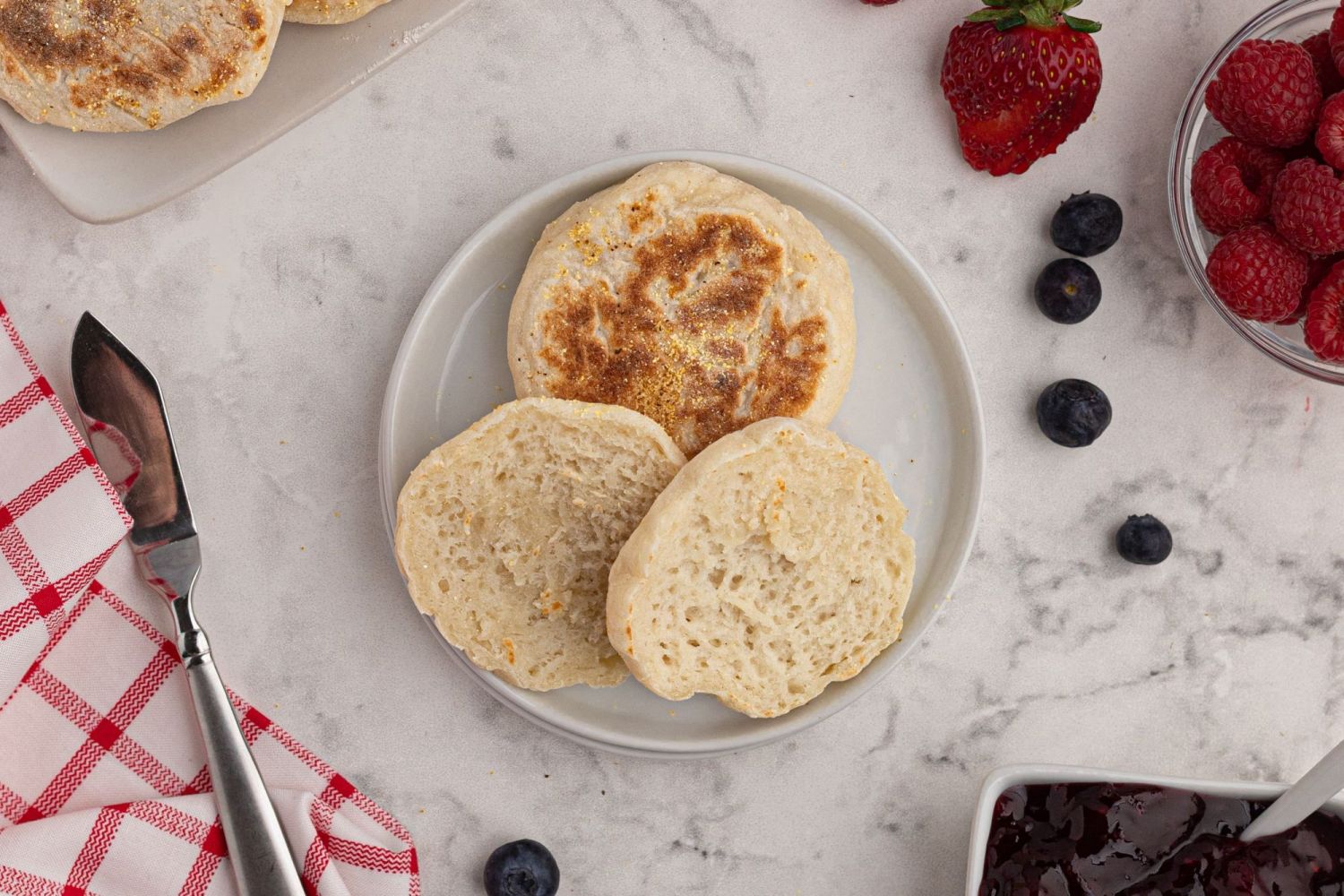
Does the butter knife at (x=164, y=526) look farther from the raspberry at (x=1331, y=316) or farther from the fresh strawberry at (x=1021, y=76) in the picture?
the raspberry at (x=1331, y=316)

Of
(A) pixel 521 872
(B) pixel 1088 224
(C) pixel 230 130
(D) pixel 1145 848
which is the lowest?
(D) pixel 1145 848

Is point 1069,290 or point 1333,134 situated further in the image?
point 1069,290

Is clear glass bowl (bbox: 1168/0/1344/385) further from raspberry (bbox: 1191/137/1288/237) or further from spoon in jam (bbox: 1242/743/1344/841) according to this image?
spoon in jam (bbox: 1242/743/1344/841)

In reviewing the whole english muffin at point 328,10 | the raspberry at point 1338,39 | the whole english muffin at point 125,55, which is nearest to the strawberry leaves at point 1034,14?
the raspberry at point 1338,39

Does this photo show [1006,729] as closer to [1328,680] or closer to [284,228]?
[1328,680]

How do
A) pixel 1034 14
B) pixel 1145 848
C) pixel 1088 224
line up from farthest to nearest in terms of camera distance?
pixel 1088 224 → pixel 1034 14 → pixel 1145 848

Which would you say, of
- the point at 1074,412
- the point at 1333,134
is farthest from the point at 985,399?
the point at 1333,134

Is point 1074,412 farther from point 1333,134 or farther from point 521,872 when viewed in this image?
point 521,872

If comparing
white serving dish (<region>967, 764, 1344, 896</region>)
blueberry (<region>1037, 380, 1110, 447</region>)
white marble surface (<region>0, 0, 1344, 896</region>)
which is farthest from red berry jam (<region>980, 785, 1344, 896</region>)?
blueberry (<region>1037, 380, 1110, 447</region>)
